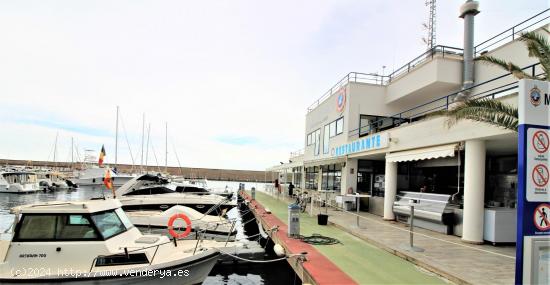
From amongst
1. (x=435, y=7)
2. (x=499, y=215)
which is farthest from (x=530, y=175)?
(x=435, y=7)

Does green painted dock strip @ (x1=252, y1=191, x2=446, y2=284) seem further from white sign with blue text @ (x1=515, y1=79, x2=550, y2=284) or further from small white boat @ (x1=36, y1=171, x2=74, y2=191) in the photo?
small white boat @ (x1=36, y1=171, x2=74, y2=191)

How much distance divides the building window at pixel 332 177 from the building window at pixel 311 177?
2114 mm

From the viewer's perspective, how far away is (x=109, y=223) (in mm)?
7789

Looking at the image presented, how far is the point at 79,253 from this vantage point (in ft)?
22.8

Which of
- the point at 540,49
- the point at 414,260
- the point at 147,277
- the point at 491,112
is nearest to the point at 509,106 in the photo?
the point at 491,112

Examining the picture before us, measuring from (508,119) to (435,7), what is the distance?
72.4 ft

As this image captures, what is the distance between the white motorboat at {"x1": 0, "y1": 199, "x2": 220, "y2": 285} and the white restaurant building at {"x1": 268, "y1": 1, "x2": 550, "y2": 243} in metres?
7.74

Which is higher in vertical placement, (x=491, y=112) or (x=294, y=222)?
(x=491, y=112)

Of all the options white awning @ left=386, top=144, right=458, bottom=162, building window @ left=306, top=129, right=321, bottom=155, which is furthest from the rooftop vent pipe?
building window @ left=306, top=129, right=321, bottom=155

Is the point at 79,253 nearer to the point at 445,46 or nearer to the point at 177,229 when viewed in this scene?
the point at 177,229

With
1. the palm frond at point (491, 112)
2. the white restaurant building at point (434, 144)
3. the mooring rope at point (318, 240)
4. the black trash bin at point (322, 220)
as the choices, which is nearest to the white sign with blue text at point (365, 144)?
the white restaurant building at point (434, 144)

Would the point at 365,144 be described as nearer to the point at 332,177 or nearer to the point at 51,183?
the point at 332,177

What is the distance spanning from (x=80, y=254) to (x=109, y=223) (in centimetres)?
95

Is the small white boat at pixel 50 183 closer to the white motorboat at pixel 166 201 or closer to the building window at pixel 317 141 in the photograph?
the white motorboat at pixel 166 201
